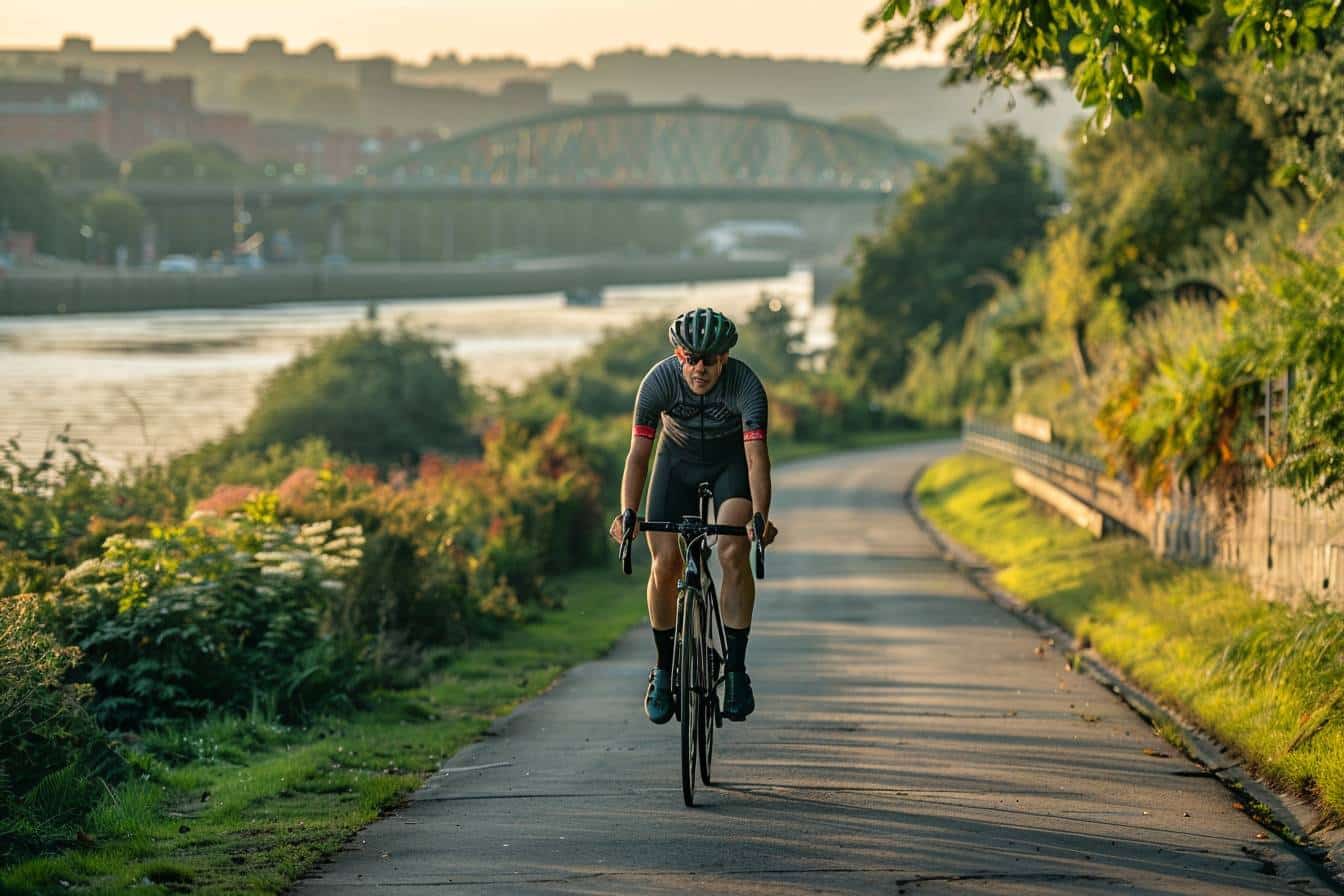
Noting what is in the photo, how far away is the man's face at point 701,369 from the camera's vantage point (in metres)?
8.90

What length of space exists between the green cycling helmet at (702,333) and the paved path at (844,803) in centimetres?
204

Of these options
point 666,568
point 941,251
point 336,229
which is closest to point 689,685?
point 666,568

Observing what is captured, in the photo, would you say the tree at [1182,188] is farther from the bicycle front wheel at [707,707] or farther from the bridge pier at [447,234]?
the bridge pier at [447,234]

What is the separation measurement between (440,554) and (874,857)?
490 inches

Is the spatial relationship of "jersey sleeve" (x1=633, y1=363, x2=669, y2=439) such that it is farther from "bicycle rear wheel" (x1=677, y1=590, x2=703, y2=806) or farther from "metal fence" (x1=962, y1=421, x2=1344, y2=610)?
"metal fence" (x1=962, y1=421, x2=1344, y2=610)

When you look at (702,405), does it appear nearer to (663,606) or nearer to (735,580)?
(735,580)

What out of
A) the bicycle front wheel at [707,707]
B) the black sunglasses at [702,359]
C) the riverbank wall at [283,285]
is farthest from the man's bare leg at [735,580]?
the riverbank wall at [283,285]

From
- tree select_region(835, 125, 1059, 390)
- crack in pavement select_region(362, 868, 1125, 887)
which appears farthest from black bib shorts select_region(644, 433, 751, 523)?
tree select_region(835, 125, 1059, 390)

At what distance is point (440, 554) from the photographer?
19891 mm

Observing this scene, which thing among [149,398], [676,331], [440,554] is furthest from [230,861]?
[149,398]

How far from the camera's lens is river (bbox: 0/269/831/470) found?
58594mm

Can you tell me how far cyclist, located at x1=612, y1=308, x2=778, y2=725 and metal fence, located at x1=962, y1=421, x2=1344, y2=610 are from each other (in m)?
4.73

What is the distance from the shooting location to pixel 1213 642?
1350cm

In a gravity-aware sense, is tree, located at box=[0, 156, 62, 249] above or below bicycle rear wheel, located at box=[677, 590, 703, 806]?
above
